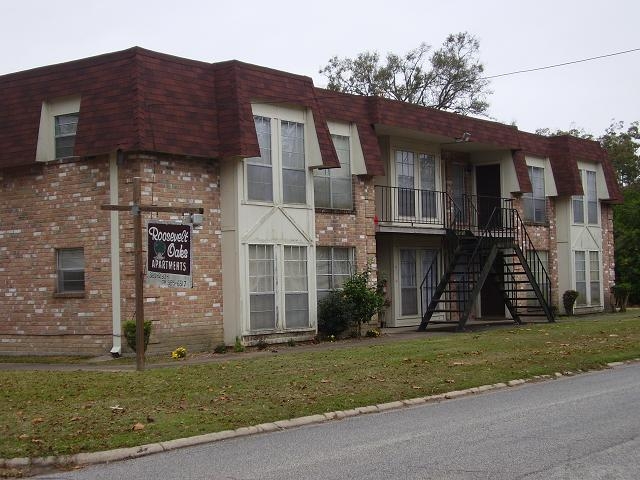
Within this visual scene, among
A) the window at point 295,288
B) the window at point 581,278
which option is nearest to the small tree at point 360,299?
the window at point 295,288

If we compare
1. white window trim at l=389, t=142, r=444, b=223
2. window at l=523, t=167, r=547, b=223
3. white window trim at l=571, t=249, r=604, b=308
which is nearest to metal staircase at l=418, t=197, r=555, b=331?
white window trim at l=389, t=142, r=444, b=223

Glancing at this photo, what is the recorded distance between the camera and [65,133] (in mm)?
20016

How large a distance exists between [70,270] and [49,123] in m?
3.39

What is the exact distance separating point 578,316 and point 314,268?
12934mm

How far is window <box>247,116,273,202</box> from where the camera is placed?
67.1ft

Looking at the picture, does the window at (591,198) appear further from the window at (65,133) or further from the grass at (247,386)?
the window at (65,133)

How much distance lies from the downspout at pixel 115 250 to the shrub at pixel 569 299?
18.0 m

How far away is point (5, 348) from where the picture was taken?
2036 cm

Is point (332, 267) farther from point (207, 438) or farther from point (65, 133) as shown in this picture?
point (207, 438)

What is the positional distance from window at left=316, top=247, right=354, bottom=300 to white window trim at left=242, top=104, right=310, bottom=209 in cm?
170

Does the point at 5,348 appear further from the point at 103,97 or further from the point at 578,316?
the point at 578,316

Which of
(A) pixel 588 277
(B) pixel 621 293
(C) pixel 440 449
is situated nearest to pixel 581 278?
(A) pixel 588 277

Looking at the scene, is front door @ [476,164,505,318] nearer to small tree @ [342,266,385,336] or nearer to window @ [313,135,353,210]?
window @ [313,135,353,210]

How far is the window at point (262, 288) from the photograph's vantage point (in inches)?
797
